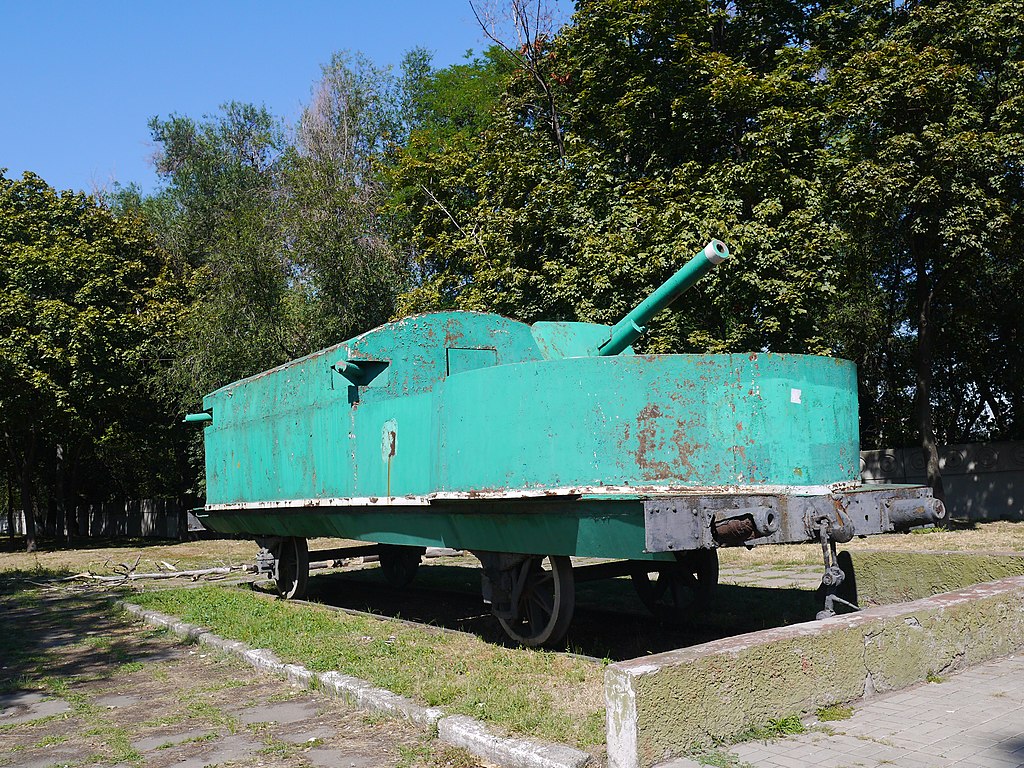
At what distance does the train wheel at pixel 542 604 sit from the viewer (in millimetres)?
7652

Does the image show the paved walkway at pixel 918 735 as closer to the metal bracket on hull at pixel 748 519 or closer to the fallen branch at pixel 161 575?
the metal bracket on hull at pixel 748 519

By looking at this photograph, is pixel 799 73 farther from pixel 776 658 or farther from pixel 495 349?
pixel 776 658

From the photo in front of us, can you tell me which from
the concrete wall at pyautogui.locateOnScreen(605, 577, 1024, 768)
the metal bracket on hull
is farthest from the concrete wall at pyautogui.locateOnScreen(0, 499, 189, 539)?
the concrete wall at pyautogui.locateOnScreen(605, 577, 1024, 768)

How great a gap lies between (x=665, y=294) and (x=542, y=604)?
2741 mm

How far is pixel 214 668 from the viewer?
27.0ft

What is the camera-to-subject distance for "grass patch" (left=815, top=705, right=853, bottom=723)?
5188 millimetres

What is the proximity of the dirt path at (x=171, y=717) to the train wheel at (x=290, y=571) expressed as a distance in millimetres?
2489

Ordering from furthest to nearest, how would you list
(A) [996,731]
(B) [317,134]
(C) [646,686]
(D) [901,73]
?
(B) [317,134]
(D) [901,73]
(A) [996,731]
(C) [646,686]

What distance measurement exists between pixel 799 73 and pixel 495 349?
14145 millimetres

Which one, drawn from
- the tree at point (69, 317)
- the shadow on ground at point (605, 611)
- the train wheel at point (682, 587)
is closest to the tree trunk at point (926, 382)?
the shadow on ground at point (605, 611)

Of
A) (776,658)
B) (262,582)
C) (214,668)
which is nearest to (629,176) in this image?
(262,582)

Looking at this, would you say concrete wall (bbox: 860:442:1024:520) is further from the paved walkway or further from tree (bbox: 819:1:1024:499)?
the paved walkway

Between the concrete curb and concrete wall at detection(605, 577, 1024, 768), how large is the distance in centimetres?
34

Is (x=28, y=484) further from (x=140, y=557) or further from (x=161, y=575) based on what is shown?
(x=161, y=575)
